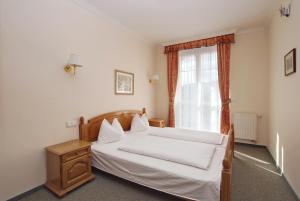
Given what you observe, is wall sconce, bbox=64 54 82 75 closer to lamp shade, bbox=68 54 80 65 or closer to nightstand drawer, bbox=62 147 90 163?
lamp shade, bbox=68 54 80 65

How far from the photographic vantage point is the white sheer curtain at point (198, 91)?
425cm

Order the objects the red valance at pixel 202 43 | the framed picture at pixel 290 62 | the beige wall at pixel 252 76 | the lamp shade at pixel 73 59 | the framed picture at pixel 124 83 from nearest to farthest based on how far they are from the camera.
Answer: the framed picture at pixel 290 62 → the lamp shade at pixel 73 59 → the framed picture at pixel 124 83 → the beige wall at pixel 252 76 → the red valance at pixel 202 43

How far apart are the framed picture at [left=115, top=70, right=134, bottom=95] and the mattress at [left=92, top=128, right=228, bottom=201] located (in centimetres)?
156

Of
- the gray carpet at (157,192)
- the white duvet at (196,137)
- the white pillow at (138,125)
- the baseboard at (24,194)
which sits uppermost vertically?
the white pillow at (138,125)

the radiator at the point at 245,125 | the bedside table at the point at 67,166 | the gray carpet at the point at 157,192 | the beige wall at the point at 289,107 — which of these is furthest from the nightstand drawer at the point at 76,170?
the radiator at the point at 245,125

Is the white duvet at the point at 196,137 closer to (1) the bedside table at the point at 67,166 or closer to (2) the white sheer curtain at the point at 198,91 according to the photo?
(2) the white sheer curtain at the point at 198,91

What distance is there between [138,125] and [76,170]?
68.3 inches

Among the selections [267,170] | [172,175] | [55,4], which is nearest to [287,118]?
[267,170]

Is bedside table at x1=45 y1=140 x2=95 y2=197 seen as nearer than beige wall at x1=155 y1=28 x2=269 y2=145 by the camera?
Yes

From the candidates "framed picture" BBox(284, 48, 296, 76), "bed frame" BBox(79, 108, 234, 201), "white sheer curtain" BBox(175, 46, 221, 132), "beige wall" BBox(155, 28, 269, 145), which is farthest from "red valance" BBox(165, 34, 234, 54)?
"bed frame" BBox(79, 108, 234, 201)

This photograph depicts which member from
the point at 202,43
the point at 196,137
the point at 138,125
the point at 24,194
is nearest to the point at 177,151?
the point at 196,137

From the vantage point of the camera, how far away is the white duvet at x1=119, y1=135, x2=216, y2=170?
77.0 inches

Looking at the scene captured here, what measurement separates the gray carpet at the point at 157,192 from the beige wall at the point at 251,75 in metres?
1.56

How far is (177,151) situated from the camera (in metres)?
2.31
